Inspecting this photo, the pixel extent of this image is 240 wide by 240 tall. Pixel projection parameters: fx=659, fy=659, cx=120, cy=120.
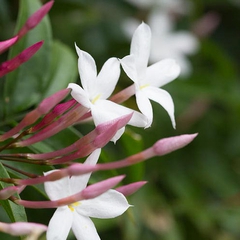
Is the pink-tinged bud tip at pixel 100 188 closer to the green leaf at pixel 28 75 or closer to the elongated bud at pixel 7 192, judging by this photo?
the elongated bud at pixel 7 192

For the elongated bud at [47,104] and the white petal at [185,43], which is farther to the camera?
the white petal at [185,43]

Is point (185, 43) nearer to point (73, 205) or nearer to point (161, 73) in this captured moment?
point (161, 73)

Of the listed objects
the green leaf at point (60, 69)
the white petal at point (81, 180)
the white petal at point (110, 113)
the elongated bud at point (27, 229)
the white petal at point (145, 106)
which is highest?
the white petal at point (110, 113)

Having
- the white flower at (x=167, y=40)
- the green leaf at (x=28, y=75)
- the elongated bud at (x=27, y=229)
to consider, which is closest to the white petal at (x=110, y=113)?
the elongated bud at (x=27, y=229)

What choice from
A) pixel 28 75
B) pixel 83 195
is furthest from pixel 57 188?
pixel 28 75

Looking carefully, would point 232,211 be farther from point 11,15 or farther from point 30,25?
point 30,25
